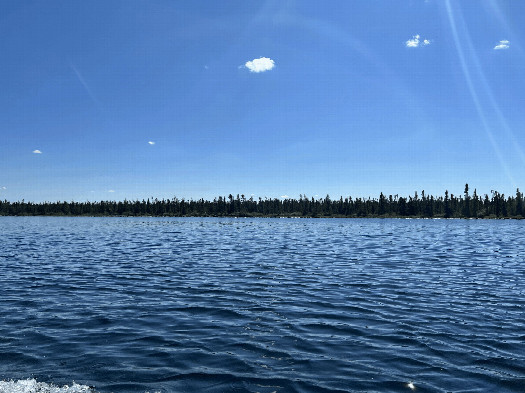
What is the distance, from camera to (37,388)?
28.3 ft

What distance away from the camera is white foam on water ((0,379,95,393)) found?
27.9 feet

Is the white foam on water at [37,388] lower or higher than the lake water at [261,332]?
higher

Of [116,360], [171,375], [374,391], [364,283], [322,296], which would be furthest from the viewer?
[364,283]

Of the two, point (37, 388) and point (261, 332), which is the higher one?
point (37, 388)

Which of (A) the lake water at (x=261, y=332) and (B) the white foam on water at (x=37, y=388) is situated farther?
(A) the lake water at (x=261, y=332)

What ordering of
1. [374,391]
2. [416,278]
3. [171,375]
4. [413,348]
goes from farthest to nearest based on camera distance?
[416,278] → [413,348] → [171,375] → [374,391]

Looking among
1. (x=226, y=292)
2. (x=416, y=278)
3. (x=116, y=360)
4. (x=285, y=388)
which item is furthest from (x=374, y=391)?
(x=416, y=278)

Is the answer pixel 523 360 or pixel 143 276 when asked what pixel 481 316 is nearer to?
pixel 523 360

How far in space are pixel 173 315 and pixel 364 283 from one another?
12.1 m

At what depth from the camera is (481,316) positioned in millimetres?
15109

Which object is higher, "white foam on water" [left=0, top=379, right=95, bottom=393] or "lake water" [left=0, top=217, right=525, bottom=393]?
"white foam on water" [left=0, top=379, right=95, bottom=393]

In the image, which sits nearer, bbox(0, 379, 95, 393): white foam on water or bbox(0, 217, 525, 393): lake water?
bbox(0, 379, 95, 393): white foam on water

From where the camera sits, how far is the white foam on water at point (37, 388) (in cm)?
850

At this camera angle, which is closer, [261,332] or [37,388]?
[37,388]
